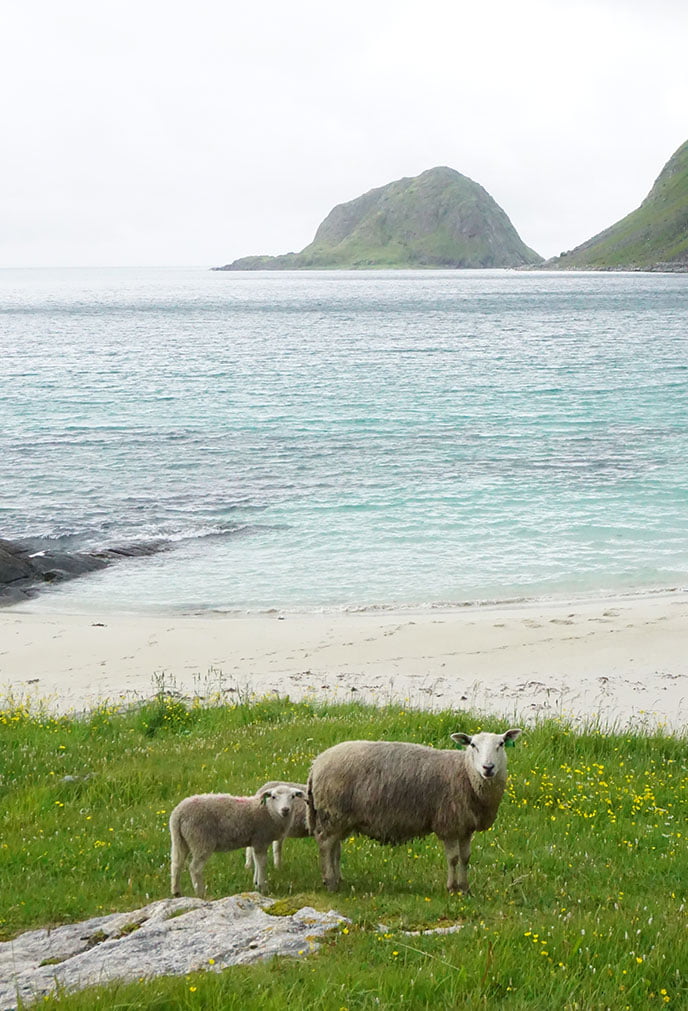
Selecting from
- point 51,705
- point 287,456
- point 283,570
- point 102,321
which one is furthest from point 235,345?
point 51,705

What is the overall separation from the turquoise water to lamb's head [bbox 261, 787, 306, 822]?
720 inches

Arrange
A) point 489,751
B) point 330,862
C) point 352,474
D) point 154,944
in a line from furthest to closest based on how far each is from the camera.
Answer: point 352,474 < point 330,862 < point 489,751 < point 154,944

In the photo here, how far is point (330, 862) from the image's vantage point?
940 centimetres

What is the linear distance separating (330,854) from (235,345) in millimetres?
111733

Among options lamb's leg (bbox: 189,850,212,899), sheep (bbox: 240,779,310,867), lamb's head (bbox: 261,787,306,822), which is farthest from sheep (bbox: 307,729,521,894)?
lamb's leg (bbox: 189,850,212,899)

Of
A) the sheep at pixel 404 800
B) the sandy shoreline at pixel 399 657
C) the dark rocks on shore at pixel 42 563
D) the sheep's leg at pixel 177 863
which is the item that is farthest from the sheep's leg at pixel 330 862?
the dark rocks on shore at pixel 42 563

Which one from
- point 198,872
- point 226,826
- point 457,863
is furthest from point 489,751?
point 198,872

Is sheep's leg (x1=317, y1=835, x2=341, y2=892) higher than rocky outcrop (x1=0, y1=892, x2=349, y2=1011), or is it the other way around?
rocky outcrop (x1=0, y1=892, x2=349, y2=1011)

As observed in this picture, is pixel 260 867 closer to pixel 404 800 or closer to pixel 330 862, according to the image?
pixel 330 862

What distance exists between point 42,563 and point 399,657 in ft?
47.1

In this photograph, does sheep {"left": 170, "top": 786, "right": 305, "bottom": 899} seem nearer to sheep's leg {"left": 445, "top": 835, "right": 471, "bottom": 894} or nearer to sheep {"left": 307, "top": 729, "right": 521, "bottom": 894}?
sheep {"left": 307, "top": 729, "right": 521, "bottom": 894}

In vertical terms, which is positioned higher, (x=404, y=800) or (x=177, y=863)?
(x=404, y=800)

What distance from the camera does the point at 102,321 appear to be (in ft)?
558

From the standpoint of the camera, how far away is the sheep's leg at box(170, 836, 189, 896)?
30.3 feet
